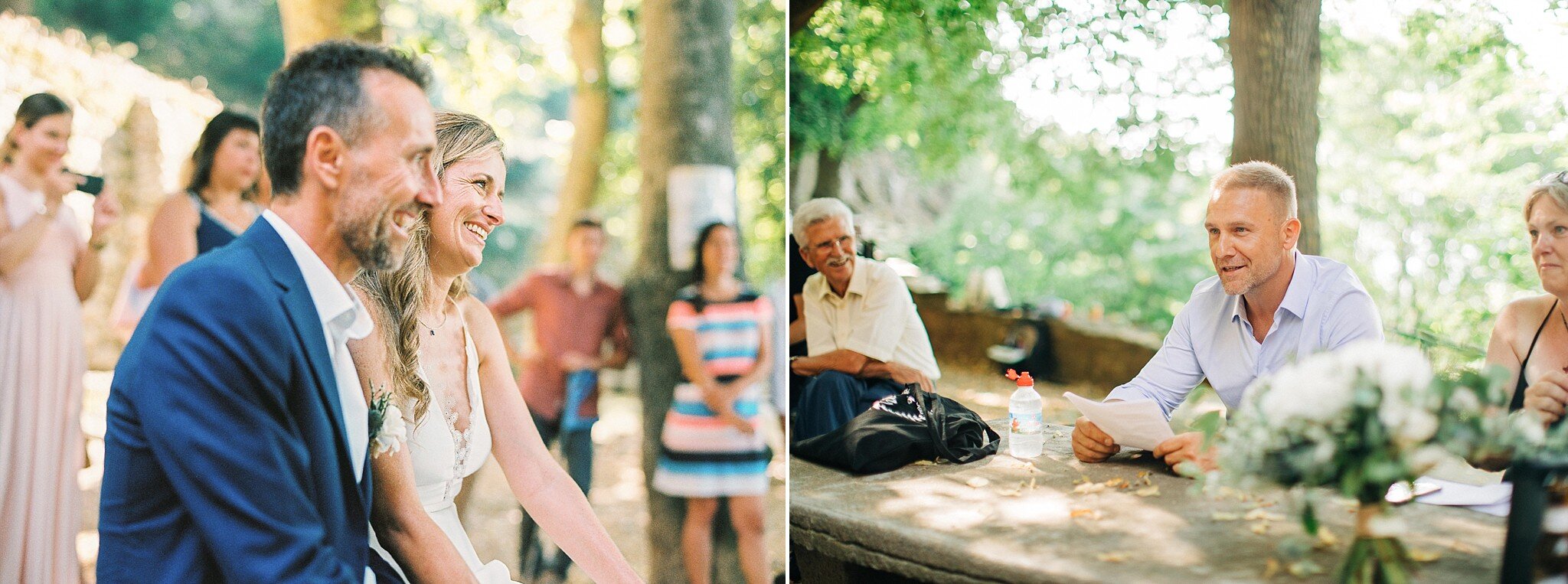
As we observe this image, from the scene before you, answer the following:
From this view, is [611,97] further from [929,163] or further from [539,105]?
[929,163]

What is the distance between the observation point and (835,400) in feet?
11.2

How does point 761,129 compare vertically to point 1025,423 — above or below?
above

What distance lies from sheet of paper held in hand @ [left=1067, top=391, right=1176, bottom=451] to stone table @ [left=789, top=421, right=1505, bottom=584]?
97 mm

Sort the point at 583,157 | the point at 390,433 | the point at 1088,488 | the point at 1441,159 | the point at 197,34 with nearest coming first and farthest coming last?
the point at 390,433, the point at 1088,488, the point at 1441,159, the point at 197,34, the point at 583,157

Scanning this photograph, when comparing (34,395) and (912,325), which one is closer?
(34,395)

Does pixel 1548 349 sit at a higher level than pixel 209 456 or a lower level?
higher

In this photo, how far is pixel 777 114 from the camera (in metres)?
5.68

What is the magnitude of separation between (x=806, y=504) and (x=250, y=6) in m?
6.65

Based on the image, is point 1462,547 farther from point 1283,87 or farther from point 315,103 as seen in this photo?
point 315,103

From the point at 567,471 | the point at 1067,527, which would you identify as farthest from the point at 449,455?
the point at 567,471

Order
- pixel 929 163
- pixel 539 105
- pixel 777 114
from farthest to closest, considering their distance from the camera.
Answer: pixel 539 105
pixel 777 114
pixel 929 163

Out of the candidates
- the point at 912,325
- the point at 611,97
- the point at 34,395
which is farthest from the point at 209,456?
the point at 611,97

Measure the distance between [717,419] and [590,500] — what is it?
110 centimetres

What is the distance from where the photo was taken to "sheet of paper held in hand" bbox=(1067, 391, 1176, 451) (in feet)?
8.92
